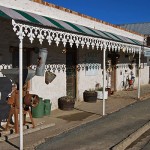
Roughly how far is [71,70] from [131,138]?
6.28 m

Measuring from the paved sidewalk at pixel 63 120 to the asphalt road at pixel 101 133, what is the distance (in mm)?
277

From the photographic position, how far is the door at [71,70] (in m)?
14.0

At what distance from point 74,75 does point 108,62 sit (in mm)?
4172

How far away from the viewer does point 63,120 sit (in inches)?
421

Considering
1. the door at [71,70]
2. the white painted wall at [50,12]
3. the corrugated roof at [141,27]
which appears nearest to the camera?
the white painted wall at [50,12]

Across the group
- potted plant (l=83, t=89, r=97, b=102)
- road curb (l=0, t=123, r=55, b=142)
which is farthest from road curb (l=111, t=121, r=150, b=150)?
potted plant (l=83, t=89, r=97, b=102)

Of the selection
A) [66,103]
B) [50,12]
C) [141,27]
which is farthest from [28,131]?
[141,27]

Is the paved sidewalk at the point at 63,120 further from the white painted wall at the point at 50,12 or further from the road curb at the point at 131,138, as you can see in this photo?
the white painted wall at the point at 50,12

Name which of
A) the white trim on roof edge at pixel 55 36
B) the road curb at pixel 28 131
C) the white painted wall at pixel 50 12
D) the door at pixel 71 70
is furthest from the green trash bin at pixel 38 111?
the door at pixel 71 70

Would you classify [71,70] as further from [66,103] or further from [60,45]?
[66,103]

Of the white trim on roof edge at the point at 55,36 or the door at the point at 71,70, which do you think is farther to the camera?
the door at the point at 71,70

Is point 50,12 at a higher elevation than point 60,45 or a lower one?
higher

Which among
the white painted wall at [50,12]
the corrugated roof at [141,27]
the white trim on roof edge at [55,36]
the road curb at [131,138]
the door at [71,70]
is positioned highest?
the corrugated roof at [141,27]

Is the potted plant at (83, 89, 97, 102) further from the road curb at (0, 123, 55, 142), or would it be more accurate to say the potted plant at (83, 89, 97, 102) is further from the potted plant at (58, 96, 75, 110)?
the road curb at (0, 123, 55, 142)
